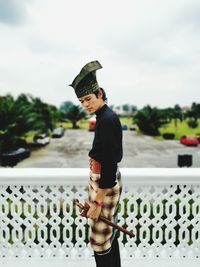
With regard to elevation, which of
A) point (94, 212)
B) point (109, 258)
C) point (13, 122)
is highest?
point (13, 122)

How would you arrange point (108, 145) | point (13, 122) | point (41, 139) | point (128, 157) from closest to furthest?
point (108, 145), point (13, 122), point (128, 157), point (41, 139)

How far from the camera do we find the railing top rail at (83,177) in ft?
7.60

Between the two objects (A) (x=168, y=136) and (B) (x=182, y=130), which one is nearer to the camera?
(A) (x=168, y=136)

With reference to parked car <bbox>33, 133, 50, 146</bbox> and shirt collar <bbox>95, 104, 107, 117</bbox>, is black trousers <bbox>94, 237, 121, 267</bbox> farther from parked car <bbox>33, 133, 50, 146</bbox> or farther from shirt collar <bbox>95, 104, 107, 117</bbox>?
parked car <bbox>33, 133, 50, 146</bbox>

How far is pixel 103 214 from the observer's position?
1776 millimetres

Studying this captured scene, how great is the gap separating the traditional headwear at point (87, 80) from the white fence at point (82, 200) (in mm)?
765

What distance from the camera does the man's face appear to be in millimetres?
1733

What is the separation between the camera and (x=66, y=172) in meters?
2.34

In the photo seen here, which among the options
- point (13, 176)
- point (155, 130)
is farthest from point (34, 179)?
point (155, 130)

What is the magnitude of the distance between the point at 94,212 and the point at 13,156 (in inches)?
758

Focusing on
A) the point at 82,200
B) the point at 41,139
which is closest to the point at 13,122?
the point at 41,139

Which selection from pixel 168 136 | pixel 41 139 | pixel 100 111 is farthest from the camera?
pixel 168 136

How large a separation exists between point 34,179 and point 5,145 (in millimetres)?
20201

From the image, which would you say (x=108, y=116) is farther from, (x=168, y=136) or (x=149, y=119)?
(x=168, y=136)
